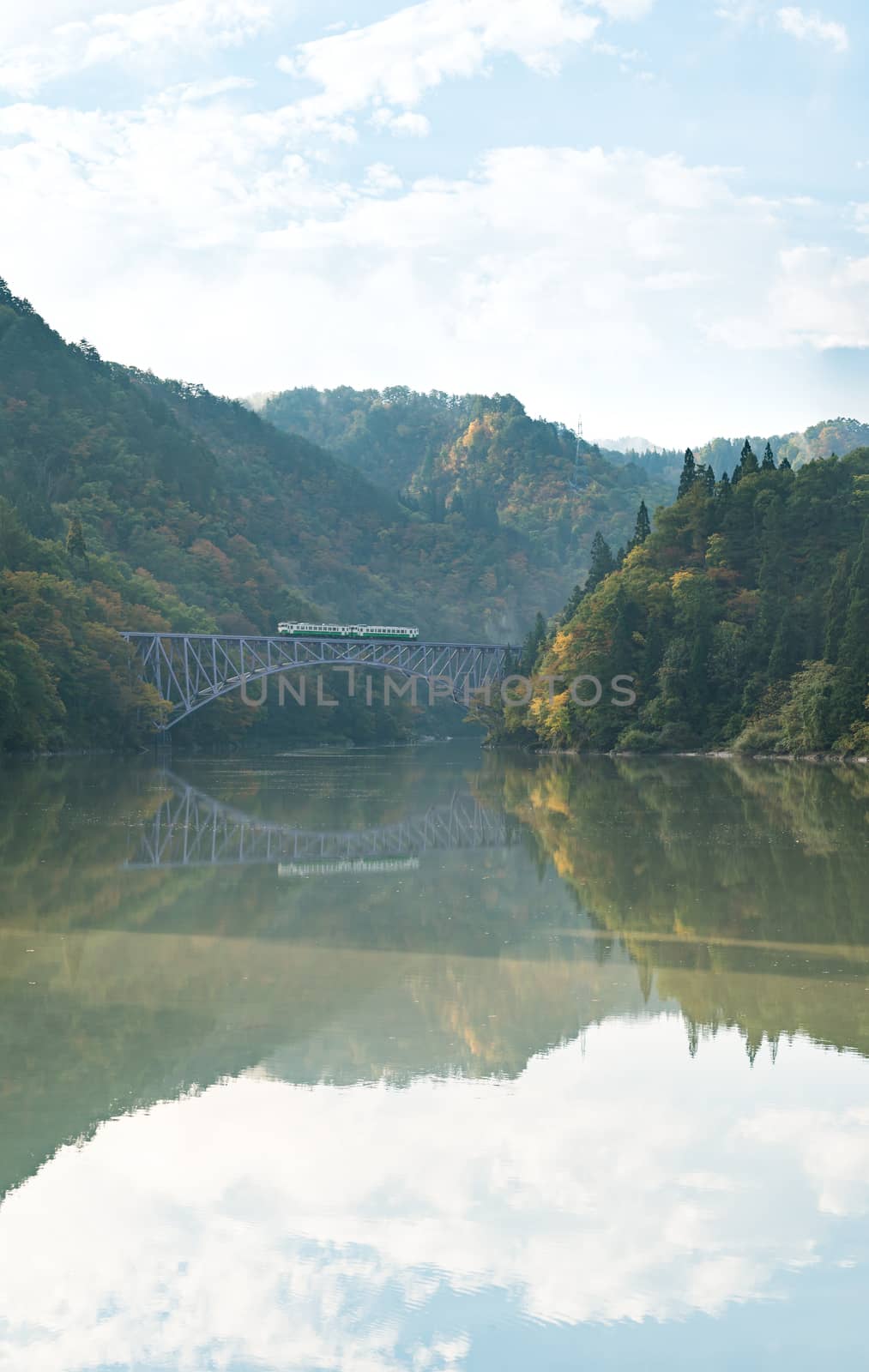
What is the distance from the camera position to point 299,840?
31156 millimetres

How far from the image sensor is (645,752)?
85062mm

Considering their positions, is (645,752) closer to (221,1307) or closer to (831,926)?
(831,926)

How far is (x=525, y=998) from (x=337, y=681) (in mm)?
117062

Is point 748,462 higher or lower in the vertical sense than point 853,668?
higher

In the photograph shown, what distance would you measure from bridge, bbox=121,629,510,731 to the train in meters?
0.49

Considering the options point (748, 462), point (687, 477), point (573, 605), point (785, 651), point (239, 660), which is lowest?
point (239, 660)

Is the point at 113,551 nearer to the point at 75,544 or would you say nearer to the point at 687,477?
the point at 75,544

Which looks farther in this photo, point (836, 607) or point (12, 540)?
point (12, 540)

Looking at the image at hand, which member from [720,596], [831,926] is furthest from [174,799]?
[720,596]

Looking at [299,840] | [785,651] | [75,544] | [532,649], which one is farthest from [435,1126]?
[532,649]

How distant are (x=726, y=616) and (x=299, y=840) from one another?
60.8 metres

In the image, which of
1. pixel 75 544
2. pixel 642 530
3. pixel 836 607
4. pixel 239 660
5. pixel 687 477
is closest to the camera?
pixel 836 607

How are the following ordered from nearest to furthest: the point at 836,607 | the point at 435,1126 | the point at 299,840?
the point at 435,1126 < the point at 299,840 < the point at 836,607

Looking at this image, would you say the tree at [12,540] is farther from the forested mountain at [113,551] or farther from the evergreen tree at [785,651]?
the evergreen tree at [785,651]
